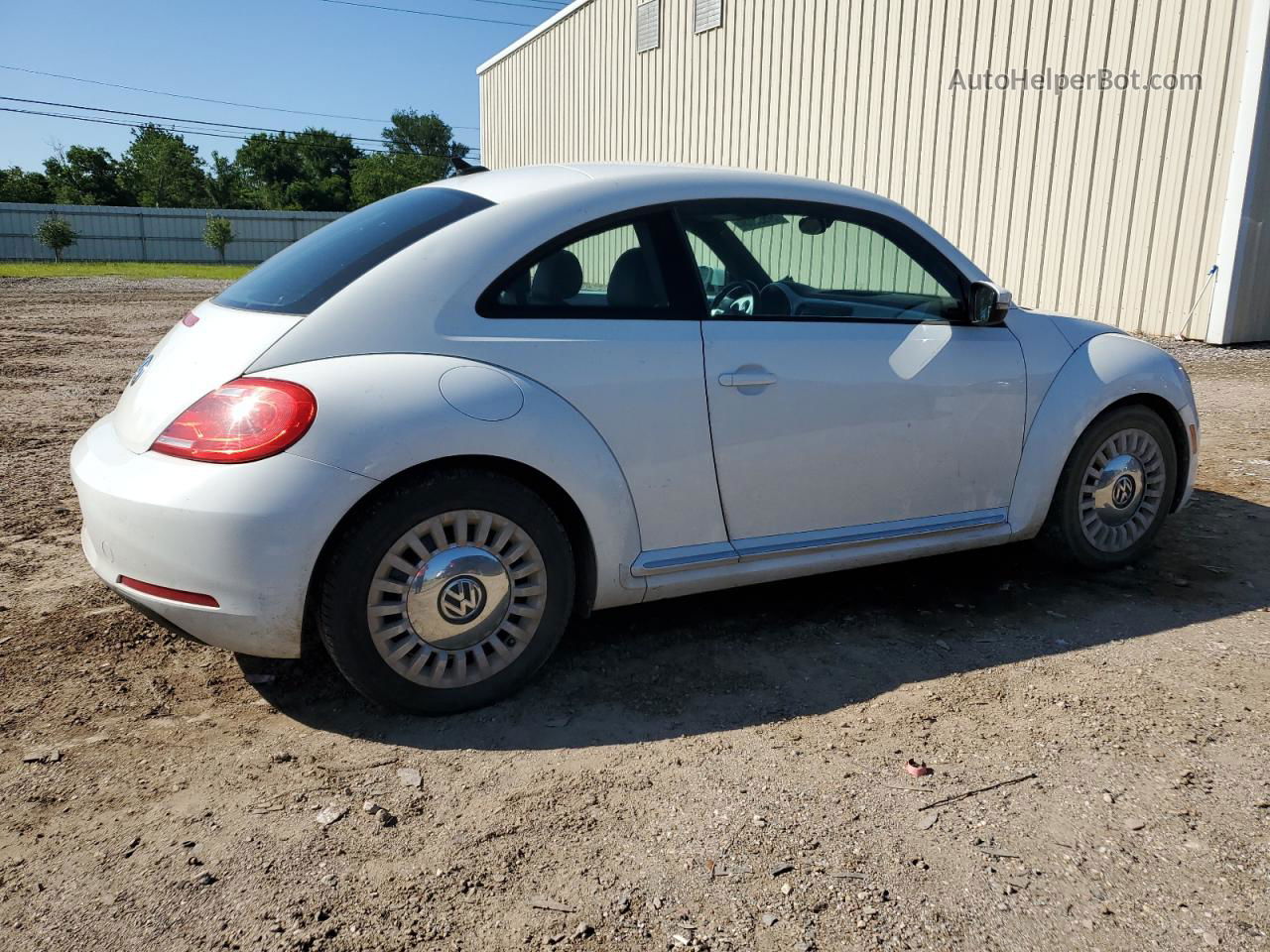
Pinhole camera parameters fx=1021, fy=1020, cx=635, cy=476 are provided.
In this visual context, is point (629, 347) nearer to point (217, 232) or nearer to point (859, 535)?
point (859, 535)

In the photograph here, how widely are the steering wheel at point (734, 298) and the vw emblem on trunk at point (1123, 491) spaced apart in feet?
6.01

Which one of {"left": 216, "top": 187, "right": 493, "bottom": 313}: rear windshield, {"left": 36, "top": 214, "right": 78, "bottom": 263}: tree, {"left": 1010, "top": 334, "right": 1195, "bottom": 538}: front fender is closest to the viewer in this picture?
{"left": 216, "top": 187, "right": 493, "bottom": 313}: rear windshield

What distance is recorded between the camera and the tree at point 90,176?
60750mm

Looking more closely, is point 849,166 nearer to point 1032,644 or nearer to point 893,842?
point 1032,644

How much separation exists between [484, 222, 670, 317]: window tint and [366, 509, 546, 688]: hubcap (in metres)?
0.70

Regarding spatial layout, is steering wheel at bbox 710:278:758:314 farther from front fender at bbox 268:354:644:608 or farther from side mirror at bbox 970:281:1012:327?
side mirror at bbox 970:281:1012:327

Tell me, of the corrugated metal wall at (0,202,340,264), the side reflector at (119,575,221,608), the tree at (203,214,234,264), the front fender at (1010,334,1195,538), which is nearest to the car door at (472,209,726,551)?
the side reflector at (119,575,221,608)

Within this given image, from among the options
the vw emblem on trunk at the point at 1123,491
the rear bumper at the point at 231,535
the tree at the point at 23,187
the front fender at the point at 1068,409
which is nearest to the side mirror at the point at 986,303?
the front fender at the point at 1068,409

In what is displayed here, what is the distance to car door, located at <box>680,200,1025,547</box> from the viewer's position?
3.41m

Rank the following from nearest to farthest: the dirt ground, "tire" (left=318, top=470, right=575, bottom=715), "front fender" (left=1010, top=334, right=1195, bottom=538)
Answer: the dirt ground, "tire" (left=318, top=470, right=575, bottom=715), "front fender" (left=1010, top=334, right=1195, bottom=538)

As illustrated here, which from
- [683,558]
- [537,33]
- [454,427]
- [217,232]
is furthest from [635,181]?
[217,232]

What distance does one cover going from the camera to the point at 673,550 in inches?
132

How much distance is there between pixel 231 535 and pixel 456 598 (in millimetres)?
646

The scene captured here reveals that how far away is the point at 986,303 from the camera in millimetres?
3820
